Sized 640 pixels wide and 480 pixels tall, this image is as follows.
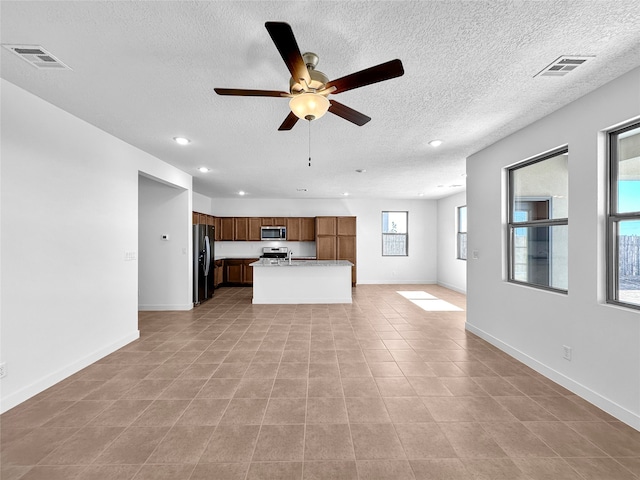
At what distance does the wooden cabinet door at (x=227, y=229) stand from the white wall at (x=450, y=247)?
20.3 ft

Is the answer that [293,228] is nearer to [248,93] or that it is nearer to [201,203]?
[201,203]

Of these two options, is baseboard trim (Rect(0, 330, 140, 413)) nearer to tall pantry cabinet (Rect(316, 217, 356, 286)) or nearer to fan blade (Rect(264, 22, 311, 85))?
fan blade (Rect(264, 22, 311, 85))

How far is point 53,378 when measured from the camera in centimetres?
266

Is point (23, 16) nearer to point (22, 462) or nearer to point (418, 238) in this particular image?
point (22, 462)

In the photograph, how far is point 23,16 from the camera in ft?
5.23

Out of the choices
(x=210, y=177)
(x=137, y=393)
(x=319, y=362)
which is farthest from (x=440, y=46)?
(x=210, y=177)

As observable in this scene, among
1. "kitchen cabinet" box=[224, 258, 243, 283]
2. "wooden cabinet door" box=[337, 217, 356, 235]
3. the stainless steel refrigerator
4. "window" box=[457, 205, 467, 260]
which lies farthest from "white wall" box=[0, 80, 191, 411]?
"window" box=[457, 205, 467, 260]

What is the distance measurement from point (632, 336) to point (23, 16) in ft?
14.6

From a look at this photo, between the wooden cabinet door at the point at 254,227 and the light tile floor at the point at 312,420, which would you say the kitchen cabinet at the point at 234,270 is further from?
the light tile floor at the point at 312,420

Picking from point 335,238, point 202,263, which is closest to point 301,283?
point 202,263

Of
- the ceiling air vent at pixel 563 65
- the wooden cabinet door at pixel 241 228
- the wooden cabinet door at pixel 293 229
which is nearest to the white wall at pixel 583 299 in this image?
the ceiling air vent at pixel 563 65

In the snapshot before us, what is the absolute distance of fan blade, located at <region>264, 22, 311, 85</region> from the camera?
128 centimetres

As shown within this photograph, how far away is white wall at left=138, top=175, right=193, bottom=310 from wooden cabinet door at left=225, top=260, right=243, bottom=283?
2788mm

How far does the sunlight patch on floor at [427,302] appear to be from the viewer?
5594mm
